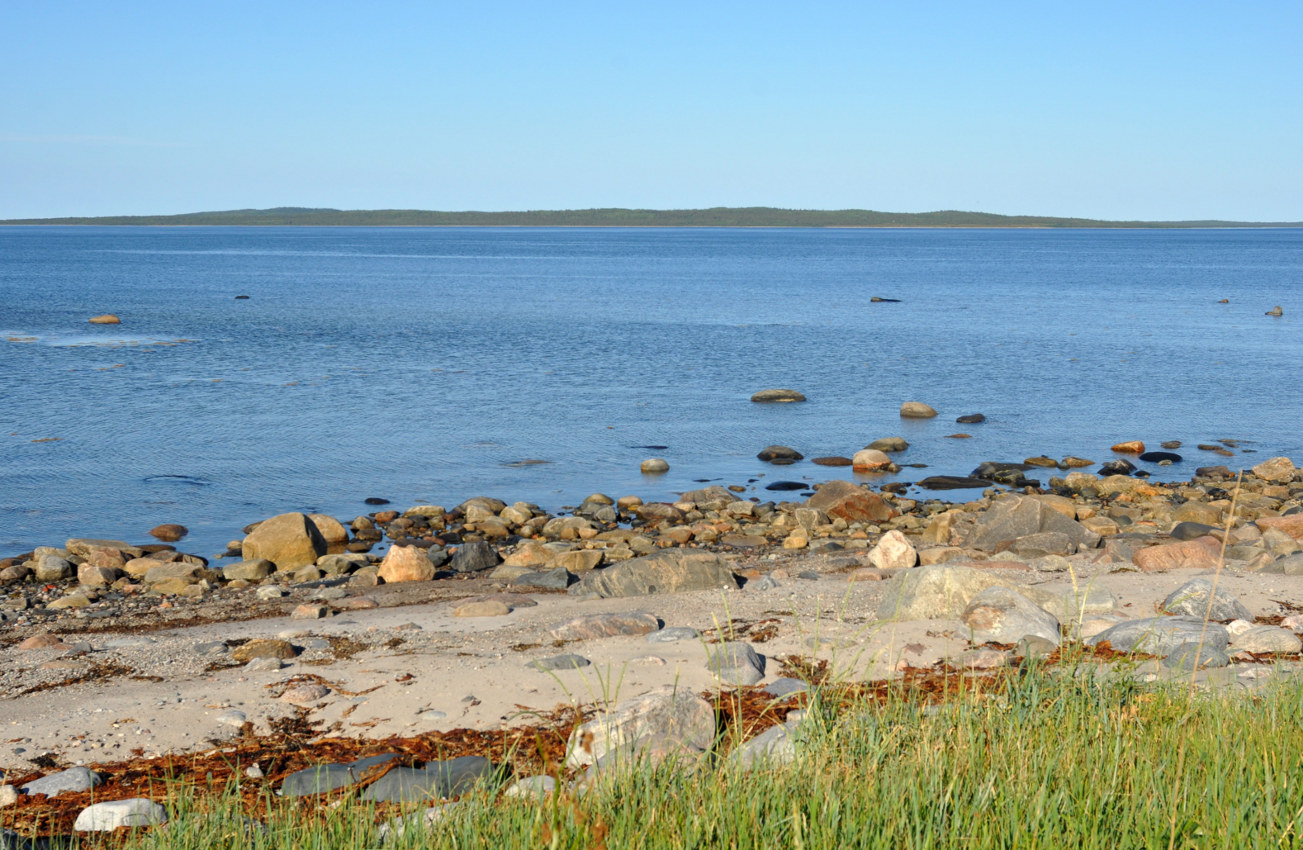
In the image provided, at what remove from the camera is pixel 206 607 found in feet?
39.2

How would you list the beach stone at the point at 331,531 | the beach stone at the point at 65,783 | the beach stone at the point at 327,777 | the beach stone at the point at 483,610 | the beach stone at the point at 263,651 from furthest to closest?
the beach stone at the point at 331,531 < the beach stone at the point at 483,610 < the beach stone at the point at 263,651 < the beach stone at the point at 65,783 < the beach stone at the point at 327,777

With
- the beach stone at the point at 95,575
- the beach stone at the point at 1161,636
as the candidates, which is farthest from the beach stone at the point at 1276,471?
the beach stone at the point at 95,575

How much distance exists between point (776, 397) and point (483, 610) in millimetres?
19435

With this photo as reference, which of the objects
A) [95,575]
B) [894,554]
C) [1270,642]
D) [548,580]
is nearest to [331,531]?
[95,575]

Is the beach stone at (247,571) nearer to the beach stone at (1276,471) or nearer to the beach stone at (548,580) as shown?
the beach stone at (548,580)

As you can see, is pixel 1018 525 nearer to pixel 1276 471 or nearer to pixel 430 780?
pixel 1276 471

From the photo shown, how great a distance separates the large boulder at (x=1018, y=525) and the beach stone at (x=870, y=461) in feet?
22.4

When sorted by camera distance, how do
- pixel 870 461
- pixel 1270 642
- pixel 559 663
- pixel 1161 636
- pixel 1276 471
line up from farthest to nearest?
pixel 870 461, pixel 1276 471, pixel 559 663, pixel 1270 642, pixel 1161 636

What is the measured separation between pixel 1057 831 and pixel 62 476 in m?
20.1

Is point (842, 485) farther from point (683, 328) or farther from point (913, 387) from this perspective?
point (683, 328)

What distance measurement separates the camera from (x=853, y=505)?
1656 cm

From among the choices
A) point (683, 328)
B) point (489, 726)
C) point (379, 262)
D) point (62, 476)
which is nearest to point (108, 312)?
point (683, 328)

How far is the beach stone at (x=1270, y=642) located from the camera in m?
6.75

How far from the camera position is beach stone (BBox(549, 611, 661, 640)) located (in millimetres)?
7938
